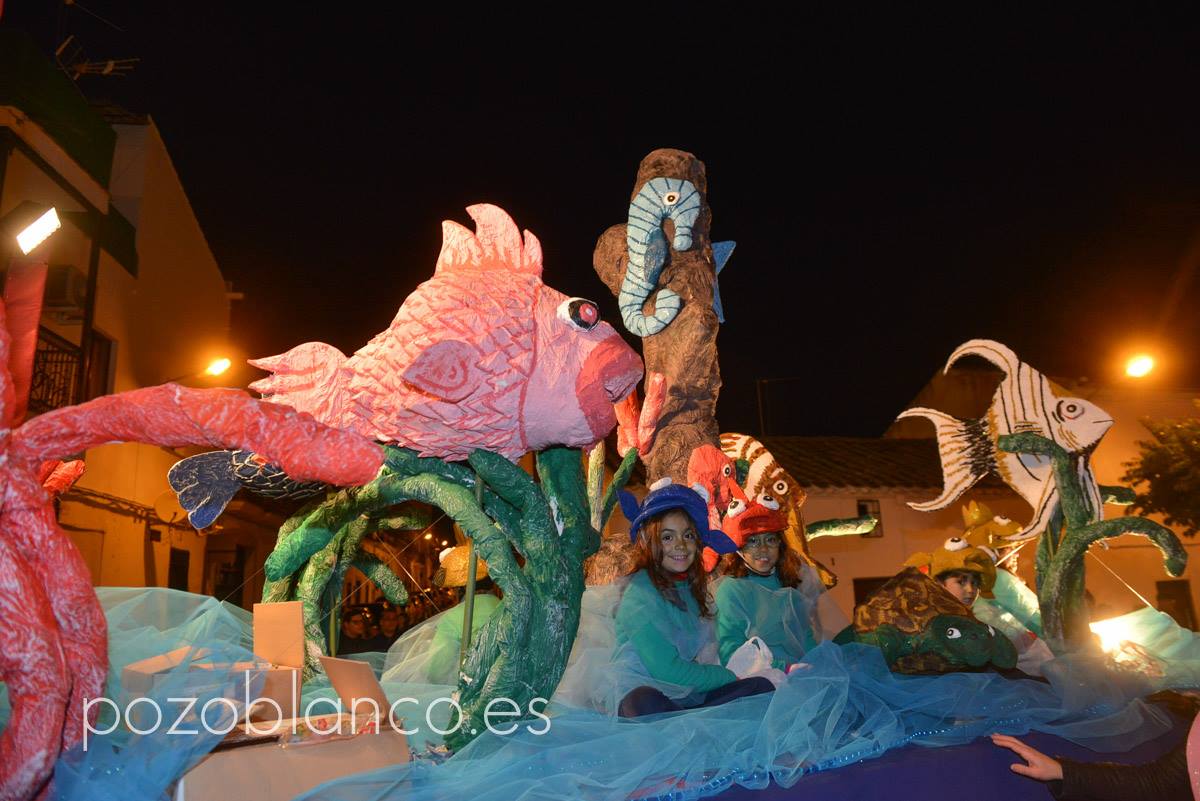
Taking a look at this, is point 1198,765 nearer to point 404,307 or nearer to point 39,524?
point 404,307

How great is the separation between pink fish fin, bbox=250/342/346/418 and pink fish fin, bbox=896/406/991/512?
3456 millimetres

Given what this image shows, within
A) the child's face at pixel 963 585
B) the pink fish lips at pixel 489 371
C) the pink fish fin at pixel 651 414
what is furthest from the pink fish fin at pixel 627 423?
the pink fish lips at pixel 489 371

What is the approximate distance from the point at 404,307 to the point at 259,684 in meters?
1.15

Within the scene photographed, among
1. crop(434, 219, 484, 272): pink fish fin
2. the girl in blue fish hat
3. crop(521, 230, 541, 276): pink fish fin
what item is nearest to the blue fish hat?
the girl in blue fish hat

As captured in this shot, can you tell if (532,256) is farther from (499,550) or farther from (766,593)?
(766,593)

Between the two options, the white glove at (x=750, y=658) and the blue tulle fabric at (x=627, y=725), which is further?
the white glove at (x=750, y=658)

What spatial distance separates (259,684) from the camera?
229cm

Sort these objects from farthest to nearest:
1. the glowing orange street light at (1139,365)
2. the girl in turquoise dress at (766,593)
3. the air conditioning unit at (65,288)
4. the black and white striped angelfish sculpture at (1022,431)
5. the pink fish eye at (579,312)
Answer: the air conditioning unit at (65,288), the glowing orange street light at (1139,365), the black and white striped angelfish sculpture at (1022,431), the girl in turquoise dress at (766,593), the pink fish eye at (579,312)

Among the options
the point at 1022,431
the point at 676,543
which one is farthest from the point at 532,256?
the point at 1022,431

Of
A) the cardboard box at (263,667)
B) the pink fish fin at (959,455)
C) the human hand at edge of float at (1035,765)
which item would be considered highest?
the pink fish fin at (959,455)

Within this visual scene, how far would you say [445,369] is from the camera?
8.38ft

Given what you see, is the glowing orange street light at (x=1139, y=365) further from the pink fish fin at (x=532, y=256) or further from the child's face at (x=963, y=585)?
the pink fish fin at (x=532, y=256)

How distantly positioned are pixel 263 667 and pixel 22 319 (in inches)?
41.3

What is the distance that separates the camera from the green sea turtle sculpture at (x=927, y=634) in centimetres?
312
